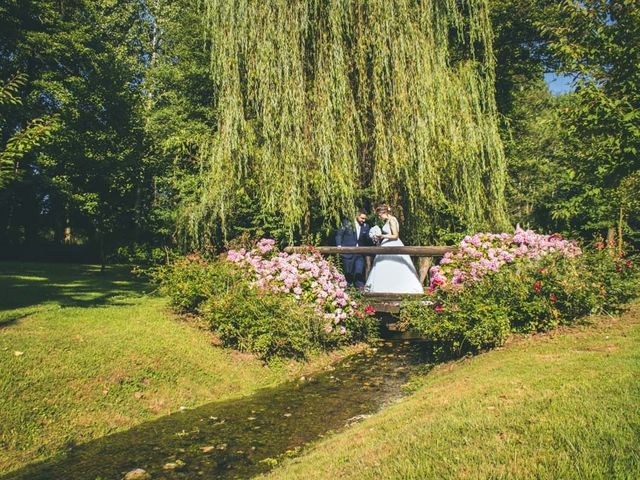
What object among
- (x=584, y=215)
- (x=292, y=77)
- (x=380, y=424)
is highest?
(x=292, y=77)

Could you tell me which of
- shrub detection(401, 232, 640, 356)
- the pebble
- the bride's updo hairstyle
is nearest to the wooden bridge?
the bride's updo hairstyle

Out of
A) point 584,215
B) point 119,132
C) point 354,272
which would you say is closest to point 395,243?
point 354,272

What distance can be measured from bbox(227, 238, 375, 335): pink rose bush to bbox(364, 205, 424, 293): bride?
A: 1126 millimetres

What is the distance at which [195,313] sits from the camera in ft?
35.2

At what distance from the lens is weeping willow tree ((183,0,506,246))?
448 inches

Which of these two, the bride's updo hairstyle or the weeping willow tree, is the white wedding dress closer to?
the bride's updo hairstyle

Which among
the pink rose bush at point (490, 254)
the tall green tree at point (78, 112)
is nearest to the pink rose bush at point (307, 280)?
the pink rose bush at point (490, 254)

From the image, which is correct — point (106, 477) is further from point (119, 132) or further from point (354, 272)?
point (119, 132)

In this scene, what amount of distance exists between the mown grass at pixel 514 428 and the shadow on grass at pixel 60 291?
281 inches

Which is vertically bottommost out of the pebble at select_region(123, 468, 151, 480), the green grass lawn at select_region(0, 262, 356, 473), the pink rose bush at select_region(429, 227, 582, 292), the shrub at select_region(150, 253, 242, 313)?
the pebble at select_region(123, 468, 151, 480)

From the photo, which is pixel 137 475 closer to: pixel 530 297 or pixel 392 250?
pixel 530 297

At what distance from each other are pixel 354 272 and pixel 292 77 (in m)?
5.11

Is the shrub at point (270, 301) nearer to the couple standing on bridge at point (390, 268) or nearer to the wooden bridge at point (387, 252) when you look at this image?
the wooden bridge at point (387, 252)

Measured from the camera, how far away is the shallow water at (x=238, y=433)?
17.4 ft
